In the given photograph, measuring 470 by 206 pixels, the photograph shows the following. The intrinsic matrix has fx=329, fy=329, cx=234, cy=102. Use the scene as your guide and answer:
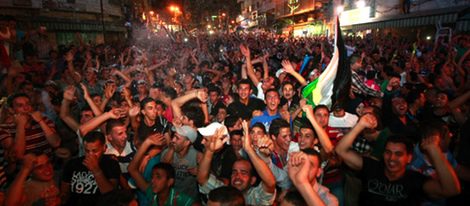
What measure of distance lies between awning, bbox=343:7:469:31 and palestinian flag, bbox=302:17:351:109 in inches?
652

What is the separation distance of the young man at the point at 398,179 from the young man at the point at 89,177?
256 cm

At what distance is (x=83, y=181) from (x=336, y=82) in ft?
12.5

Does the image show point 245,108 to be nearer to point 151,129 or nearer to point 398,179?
point 151,129

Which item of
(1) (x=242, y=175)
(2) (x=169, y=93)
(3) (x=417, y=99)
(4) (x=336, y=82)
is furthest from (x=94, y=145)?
(3) (x=417, y=99)

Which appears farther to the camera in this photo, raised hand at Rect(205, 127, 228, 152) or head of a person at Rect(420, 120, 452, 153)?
head of a person at Rect(420, 120, 452, 153)

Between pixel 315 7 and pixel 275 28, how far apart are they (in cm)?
1838

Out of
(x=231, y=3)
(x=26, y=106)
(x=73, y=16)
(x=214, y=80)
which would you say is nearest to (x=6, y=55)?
(x=26, y=106)

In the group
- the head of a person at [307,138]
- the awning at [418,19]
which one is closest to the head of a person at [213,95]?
the head of a person at [307,138]

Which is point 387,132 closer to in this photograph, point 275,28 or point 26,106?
point 26,106

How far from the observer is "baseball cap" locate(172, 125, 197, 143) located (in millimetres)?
3848

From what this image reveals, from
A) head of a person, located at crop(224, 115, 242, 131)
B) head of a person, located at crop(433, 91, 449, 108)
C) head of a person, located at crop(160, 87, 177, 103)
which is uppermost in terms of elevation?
head of a person, located at crop(160, 87, 177, 103)

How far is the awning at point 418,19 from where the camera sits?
18888 millimetres

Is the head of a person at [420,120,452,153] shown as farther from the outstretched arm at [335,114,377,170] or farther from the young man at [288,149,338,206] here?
the young man at [288,149,338,206]

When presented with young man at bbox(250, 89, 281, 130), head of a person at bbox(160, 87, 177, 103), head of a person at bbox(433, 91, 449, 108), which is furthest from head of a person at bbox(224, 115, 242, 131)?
head of a person at bbox(433, 91, 449, 108)
